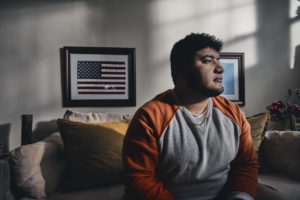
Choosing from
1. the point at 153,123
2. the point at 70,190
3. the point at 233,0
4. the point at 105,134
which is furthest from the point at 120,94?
the point at 233,0

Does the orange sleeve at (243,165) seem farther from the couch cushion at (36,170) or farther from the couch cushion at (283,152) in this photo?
the couch cushion at (36,170)

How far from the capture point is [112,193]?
4.63ft

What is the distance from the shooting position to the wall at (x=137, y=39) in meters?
2.16

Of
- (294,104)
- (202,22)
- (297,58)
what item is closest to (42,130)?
(202,22)

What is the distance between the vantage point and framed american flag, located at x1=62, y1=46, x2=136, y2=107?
2.20 meters

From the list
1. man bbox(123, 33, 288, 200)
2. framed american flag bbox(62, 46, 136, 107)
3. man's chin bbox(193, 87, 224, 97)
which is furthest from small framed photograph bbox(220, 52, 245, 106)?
man's chin bbox(193, 87, 224, 97)

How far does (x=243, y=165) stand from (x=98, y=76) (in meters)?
1.61

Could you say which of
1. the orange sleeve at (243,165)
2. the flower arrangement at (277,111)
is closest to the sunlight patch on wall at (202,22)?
the flower arrangement at (277,111)

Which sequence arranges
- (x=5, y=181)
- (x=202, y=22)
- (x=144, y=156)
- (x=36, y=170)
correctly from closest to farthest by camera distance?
(x=144, y=156) → (x=5, y=181) → (x=36, y=170) → (x=202, y=22)

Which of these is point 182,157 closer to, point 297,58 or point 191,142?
point 191,142

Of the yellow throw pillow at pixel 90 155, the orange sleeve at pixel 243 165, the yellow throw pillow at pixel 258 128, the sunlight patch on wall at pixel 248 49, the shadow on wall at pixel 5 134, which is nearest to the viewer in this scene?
the orange sleeve at pixel 243 165

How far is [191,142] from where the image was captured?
40.1 inches

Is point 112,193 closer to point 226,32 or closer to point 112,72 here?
point 112,72

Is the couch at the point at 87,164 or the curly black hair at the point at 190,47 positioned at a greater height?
the curly black hair at the point at 190,47
